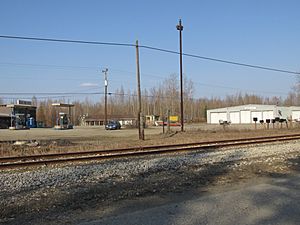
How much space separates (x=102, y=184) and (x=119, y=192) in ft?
4.15

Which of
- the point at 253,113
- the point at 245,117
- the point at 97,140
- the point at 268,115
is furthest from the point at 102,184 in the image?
the point at 245,117

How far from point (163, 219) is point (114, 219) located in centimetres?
81

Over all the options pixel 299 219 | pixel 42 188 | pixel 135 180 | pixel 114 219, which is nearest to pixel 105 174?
pixel 135 180

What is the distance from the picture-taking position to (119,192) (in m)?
8.32

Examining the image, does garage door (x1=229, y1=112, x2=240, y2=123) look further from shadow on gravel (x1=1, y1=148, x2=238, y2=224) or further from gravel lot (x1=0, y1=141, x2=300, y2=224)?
shadow on gravel (x1=1, y1=148, x2=238, y2=224)

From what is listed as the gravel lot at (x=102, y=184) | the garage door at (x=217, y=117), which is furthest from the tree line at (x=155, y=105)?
the gravel lot at (x=102, y=184)

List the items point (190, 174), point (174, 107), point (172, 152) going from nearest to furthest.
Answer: point (190, 174)
point (172, 152)
point (174, 107)

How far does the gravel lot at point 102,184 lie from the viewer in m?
6.68

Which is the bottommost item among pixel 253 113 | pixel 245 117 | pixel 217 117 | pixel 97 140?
pixel 97 140

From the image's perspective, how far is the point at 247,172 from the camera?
437 inches

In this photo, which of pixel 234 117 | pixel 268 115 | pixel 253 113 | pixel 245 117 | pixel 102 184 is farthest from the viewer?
pixel 234 117

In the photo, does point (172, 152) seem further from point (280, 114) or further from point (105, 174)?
point (280, 114)

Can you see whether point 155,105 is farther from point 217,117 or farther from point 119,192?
point 119,192

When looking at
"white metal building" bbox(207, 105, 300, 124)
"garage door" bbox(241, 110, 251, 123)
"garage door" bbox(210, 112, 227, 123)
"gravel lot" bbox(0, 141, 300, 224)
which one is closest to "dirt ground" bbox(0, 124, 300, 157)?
"gravel lot" bbox(0, 141, 300, 224)
